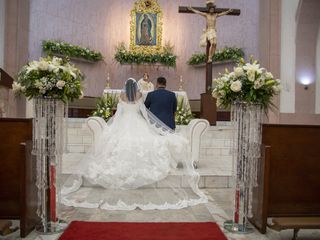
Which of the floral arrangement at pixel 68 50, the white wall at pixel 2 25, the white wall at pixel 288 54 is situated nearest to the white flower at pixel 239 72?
the white wall at pixel 288 54

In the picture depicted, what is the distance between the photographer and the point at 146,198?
17.3 ft

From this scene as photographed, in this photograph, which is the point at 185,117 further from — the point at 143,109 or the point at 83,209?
the point at 83,209

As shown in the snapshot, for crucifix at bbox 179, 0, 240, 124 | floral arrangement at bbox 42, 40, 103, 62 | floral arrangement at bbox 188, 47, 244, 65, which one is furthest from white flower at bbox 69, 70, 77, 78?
floral arrangement at bbox 188, 47, 244, 65

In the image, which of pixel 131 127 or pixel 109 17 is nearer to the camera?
pixel 131 127

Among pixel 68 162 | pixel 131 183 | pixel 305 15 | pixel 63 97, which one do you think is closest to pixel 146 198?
pixel 131 183

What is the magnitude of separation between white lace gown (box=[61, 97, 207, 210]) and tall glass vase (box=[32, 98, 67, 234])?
93cm

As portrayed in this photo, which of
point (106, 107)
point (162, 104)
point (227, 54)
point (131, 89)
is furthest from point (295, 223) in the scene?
point (227, 54)

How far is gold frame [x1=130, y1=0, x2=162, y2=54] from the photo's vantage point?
14656 millimetres

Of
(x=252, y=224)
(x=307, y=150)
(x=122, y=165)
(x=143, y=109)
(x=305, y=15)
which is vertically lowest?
(x=252, y=224)

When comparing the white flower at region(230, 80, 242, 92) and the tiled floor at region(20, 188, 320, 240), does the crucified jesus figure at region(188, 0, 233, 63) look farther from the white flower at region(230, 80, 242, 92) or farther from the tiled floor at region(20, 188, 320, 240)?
the white flower at region(230, 80, 242, 92)

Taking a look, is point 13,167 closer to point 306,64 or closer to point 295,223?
point 295,223

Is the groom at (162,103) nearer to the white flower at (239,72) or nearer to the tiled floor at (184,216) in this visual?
the tiled floor at (184,216)

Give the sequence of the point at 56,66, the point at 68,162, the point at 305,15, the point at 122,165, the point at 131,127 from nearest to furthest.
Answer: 1. the point at 56,66
2. the point at 122,165
3. the point at 131,127
4. the point at 68,162
5. the point at 305,15

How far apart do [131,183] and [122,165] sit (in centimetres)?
30
